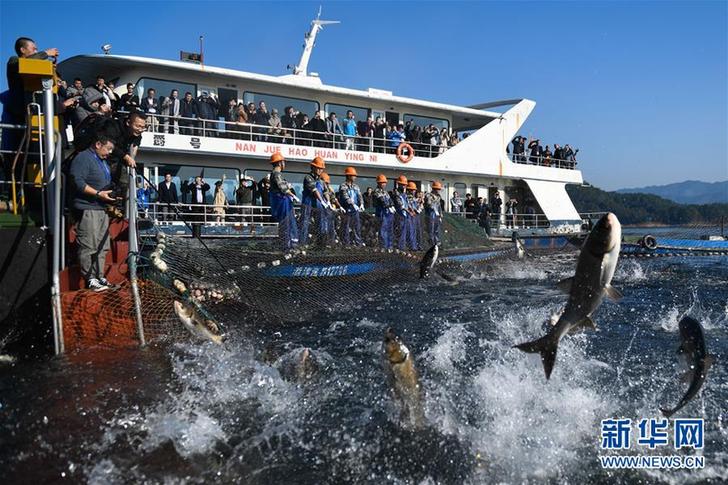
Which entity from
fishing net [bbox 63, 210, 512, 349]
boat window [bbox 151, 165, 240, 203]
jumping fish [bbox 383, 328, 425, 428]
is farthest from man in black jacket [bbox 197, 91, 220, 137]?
jumping fish [bbox 383, 328, 425, 428]

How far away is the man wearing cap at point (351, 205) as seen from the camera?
473 inches

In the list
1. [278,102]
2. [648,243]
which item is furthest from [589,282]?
[648,243]

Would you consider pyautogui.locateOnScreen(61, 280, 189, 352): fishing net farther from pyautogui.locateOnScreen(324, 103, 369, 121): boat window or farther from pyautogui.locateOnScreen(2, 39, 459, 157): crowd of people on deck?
pyautogui.locateOnScreen(324, 103, 369, 121): boat window

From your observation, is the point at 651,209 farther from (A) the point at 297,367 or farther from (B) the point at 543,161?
(A) the point at 297,367

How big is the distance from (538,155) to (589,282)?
21.1 meters

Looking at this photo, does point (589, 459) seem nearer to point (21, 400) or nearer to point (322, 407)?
point (322, 407)

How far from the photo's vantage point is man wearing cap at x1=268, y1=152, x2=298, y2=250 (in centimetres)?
1043

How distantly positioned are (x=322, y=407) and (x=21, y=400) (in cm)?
269

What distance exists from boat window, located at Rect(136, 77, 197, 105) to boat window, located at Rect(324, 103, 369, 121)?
471cm

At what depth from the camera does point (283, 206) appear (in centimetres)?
1122

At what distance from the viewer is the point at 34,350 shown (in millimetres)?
6582

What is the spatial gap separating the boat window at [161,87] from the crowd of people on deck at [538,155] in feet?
44.3

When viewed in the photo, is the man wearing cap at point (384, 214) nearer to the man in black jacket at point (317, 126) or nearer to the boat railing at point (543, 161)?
the man in black jacket at point (317, 126)

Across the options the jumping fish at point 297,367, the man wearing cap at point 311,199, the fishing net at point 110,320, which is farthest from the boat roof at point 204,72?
the jumping fish at point 297,367
